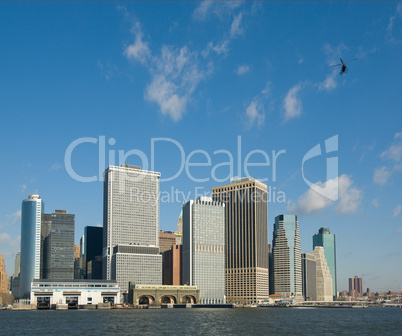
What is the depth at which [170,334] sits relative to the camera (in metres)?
118

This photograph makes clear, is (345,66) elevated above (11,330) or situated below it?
above

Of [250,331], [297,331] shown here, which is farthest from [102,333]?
[297,331]

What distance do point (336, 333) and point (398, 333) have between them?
46.2 ft

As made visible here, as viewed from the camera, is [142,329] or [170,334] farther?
[142,329]

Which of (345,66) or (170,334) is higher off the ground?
(345,66)

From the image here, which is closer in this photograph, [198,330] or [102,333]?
[102,333]

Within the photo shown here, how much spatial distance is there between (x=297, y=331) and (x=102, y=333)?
43.5 metres

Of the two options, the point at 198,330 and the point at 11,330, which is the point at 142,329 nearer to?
the point at 198,330

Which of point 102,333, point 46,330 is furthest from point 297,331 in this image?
point 46,330

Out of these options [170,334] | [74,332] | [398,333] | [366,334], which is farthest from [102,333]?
[398,333]

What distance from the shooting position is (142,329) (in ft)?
427

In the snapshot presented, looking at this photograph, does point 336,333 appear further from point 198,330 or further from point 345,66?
point 345,66

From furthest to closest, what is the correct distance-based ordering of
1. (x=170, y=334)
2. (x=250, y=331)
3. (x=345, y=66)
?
(x=250, y=331) → (x=170, y=334) → (x=345, y=66)

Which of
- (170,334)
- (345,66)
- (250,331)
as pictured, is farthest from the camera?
(250,331)
